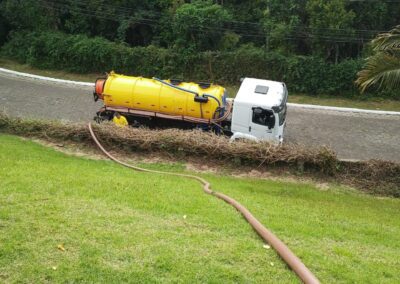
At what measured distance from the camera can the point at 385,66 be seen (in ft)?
39.7

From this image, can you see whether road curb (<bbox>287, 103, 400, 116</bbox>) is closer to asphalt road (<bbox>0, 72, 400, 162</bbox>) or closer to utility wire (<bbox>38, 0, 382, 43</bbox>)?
asphalt road (<bbox>0, 72, 400, 162</bbox>)

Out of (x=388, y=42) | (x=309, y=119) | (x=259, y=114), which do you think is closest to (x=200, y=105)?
(x=259, y=114)

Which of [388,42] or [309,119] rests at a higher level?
[388,42]

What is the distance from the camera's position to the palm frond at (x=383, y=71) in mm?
12032

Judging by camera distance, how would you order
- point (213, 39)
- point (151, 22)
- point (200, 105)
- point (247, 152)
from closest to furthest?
1. point (247, 152)
2. point (200, 105)
3. point (213, 39)
4. point (151, 22)

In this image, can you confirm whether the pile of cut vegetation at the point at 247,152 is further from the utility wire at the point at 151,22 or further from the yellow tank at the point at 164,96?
the utility wire at the point at 151,22

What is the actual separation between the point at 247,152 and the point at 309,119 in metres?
7.67

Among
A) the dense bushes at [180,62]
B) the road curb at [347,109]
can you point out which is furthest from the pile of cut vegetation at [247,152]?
the dense bushes at [180,62]

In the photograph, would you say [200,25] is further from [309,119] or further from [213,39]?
[309,119]

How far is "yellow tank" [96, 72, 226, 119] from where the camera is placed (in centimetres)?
1639

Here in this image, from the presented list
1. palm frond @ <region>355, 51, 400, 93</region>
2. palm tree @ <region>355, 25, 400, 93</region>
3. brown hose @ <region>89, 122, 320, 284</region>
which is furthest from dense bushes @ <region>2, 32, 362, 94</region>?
brown hose @ <region>89, 122, 320, 284</region>

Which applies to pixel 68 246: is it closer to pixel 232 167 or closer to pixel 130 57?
pixel 232 167

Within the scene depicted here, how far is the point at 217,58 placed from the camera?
27.0 m

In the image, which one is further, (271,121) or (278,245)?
(271,121)
